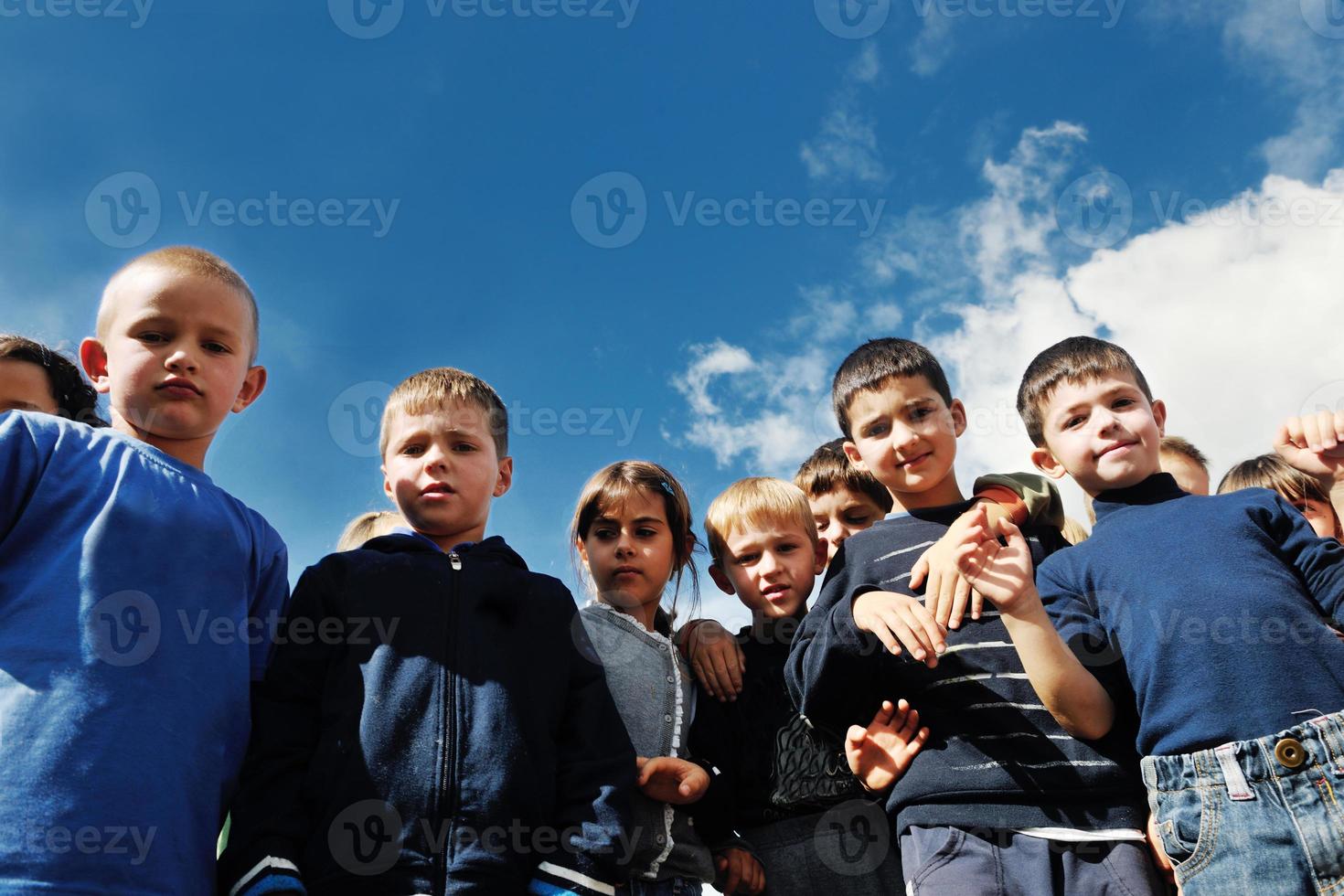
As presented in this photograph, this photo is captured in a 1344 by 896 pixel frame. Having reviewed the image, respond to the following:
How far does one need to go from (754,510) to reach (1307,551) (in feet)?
6.76

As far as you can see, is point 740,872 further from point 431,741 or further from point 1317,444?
point 1317,444

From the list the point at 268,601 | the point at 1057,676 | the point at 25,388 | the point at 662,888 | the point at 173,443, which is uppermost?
the point at 25,388

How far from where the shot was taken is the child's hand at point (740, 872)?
3471 mm

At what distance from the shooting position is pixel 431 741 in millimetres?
2670

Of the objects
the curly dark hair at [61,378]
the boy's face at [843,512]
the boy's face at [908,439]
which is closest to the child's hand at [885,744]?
the boy's face at [908,439]

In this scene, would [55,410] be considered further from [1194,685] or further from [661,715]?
[1194,685]

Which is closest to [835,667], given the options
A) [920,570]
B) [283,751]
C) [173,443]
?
[920,570]

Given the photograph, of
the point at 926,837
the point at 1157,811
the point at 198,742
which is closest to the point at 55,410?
the point at 198,742

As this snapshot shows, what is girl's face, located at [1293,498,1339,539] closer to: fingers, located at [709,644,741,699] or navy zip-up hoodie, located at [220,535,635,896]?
fingers, located at [709,644,741,699]

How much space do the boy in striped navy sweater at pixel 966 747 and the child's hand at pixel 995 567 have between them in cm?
20

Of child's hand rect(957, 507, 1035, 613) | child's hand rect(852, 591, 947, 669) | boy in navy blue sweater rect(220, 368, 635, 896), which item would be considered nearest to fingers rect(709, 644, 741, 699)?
boy in navy blue sweater rect(220, 368, 635, 896)

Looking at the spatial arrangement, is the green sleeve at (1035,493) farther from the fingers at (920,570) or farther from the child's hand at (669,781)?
the child's hand at (669,781)

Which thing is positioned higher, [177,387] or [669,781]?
[177,387]

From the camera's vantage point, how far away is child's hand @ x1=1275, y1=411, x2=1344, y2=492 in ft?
10.9
